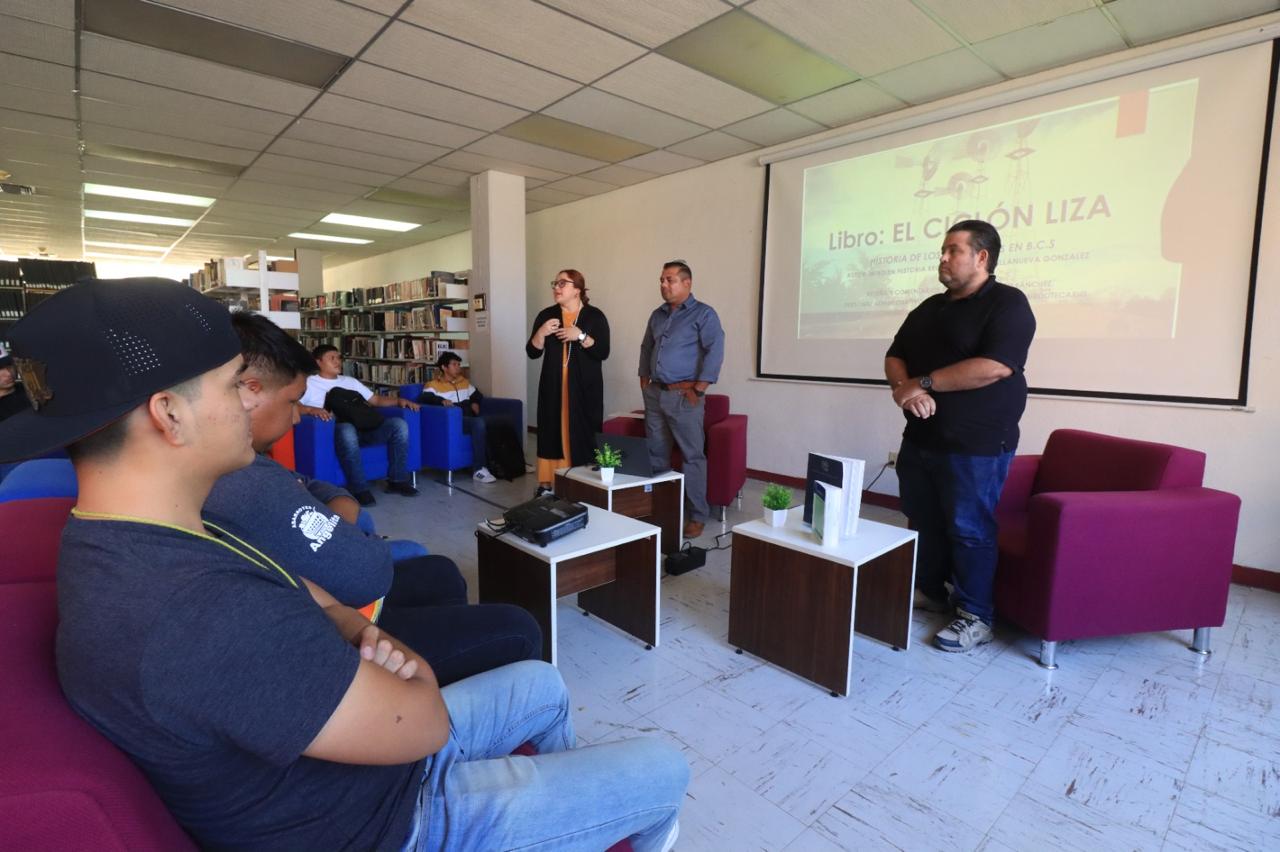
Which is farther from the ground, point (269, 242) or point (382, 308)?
point (269, 242)

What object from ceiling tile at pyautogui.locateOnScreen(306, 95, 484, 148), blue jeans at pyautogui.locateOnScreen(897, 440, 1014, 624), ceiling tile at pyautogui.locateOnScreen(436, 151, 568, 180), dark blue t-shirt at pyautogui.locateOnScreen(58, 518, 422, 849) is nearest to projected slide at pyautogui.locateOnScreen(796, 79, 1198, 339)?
blue jeans at pyautogui.locateOnScreen(897, 440, 1014, 624)

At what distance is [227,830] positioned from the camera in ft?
2.31

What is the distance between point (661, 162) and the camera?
5250mm

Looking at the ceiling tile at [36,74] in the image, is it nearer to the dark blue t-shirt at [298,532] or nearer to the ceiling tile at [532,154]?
the ceiling tile at [532,154]

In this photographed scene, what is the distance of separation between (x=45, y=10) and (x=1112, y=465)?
516cm

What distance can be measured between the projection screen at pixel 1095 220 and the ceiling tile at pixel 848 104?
0.65 feet

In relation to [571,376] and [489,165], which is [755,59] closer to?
[571,376]

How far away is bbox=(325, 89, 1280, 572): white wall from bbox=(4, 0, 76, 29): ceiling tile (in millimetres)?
3999

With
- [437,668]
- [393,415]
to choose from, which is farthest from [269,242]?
[437,668]

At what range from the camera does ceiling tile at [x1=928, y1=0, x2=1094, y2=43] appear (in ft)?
9.28

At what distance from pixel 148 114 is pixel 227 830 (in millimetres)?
5168

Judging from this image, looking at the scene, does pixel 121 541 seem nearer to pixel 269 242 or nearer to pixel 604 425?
pixel 604 425

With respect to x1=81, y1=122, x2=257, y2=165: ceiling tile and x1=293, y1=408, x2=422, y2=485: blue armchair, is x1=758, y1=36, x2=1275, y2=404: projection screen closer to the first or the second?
x1=293, y1=408, x2=422, y2=485: blue armchair

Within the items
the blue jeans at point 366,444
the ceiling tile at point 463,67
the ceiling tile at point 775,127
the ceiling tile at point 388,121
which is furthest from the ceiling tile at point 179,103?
the ceiling tile at point 775,127
